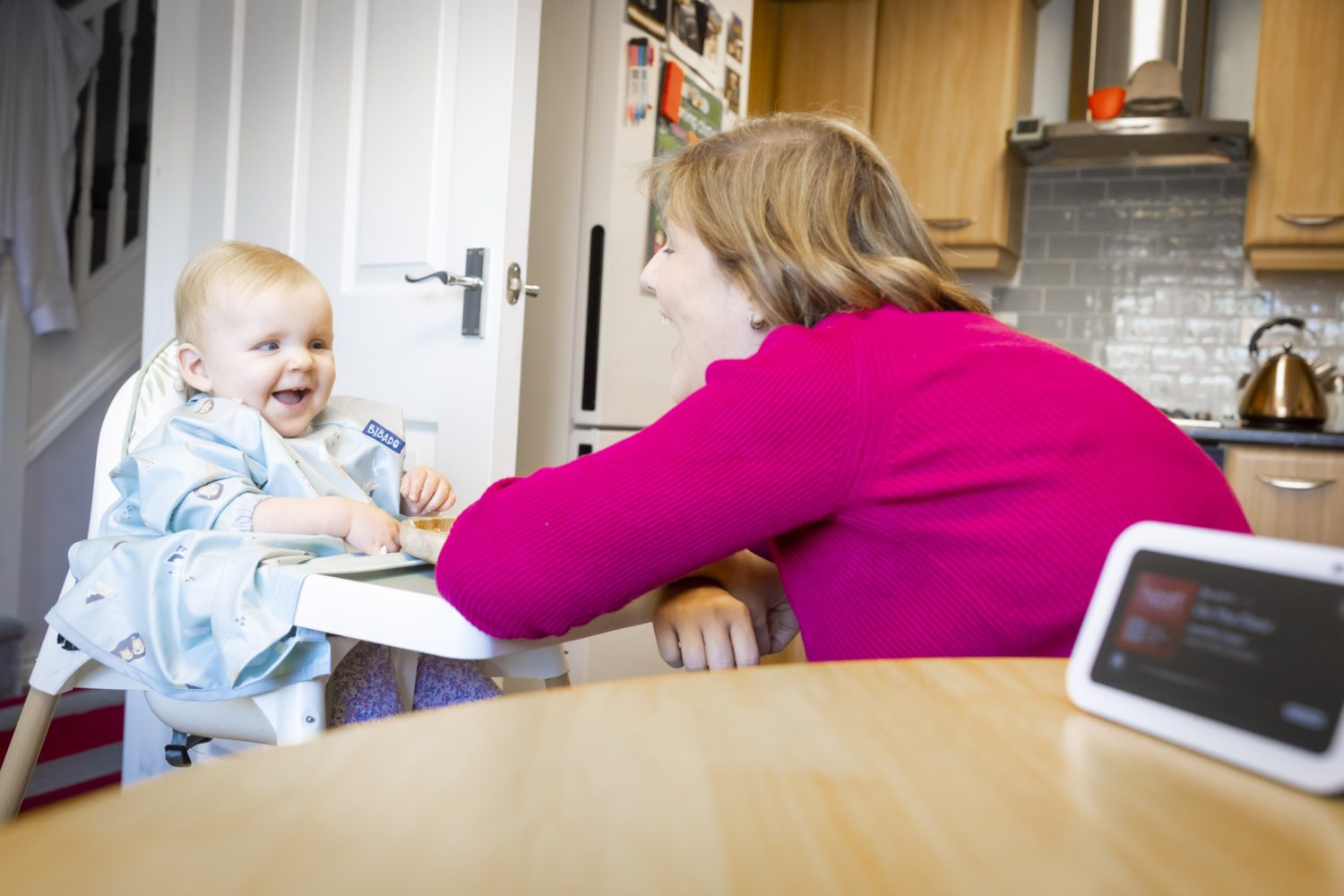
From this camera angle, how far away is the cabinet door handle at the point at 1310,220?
315 cm

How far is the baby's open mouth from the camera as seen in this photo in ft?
4.63

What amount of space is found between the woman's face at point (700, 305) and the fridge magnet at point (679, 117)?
150 cm

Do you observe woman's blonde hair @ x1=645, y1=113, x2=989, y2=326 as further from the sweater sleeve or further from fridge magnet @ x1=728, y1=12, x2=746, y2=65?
fridge magnet @ x1=728, y1=12, x2=746, y2=65

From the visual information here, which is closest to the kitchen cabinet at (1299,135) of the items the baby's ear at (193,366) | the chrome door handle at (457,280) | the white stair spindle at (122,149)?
the chrome door handle at (457,280)

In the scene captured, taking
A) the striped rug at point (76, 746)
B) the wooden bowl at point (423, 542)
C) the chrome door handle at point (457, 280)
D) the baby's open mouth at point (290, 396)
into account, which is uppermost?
the chrome door handle at point (457, 280)

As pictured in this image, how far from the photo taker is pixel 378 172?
209 cm

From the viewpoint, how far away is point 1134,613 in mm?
483

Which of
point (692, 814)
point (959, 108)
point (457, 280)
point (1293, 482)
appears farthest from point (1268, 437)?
point (692, 814)

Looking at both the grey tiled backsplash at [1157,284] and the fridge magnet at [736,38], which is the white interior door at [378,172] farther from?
the grey tiled backsplash at [1157,284]

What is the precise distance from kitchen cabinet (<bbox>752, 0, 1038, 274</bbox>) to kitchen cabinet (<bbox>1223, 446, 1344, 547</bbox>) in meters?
1.11

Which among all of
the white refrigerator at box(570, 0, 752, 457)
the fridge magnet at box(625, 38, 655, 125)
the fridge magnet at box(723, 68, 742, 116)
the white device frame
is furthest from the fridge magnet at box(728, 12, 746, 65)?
the white device frame

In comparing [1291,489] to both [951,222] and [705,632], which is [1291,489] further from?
[705,632]

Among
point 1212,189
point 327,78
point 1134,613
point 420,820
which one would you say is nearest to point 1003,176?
point 1212,189

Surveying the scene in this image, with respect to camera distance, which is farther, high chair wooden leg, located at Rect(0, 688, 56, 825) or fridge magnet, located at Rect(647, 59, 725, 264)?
fridge magnet, located at Rect(647, 59, 725, 264)
